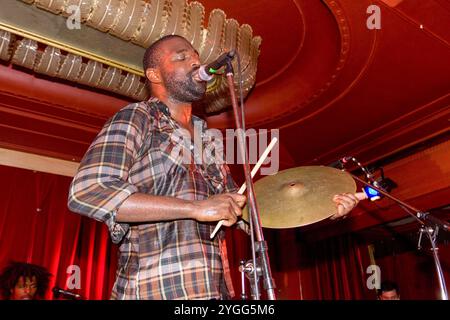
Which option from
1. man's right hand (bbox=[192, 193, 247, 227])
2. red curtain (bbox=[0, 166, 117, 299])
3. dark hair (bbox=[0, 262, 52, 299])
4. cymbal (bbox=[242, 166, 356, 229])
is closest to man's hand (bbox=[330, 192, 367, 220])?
cymbal (bbox=[242, 166, 356, 229])

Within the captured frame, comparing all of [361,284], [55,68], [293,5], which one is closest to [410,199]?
[361,284]

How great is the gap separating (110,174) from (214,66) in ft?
Answer: 1.61

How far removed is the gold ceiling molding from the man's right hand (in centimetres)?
176

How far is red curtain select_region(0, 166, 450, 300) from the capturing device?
4.16 meters

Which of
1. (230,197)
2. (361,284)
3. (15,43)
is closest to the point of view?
(230,197)

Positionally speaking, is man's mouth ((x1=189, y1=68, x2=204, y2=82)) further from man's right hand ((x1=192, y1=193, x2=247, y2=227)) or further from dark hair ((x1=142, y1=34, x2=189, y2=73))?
man's right hand ((x1=192, y1=193, x2=247, y2=227))

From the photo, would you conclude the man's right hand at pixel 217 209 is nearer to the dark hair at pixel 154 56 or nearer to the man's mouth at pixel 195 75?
the man's mouth at pixel 195 75

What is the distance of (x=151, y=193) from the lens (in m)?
1.38

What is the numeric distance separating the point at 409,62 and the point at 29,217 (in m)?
3.58

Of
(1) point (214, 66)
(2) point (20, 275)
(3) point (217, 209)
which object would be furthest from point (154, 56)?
(2) point (20, 275)

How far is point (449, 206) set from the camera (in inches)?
191

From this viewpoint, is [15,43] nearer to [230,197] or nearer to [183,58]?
[183,58]

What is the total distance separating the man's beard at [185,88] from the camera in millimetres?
1696

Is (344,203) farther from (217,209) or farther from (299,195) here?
(217,209)
